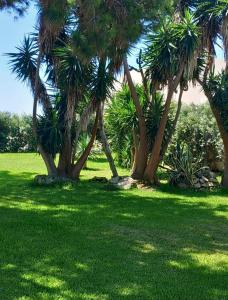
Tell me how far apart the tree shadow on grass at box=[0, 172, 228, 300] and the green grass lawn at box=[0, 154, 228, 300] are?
0.01m

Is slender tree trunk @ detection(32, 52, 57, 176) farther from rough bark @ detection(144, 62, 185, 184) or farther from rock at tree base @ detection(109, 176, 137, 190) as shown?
rough bark @ detection(144, 62, 185, 184)

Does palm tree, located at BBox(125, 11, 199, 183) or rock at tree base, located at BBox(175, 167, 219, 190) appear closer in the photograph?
palm tree, located at BBox(125, 11, 199, 183)

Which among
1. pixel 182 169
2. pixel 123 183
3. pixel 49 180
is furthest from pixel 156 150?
pixel 49 180

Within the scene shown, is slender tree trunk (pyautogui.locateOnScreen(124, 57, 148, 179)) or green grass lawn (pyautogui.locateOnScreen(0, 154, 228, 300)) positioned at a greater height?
slender tree trunk (pyautogui.locateOnScreen(124, 57, 148, 179))

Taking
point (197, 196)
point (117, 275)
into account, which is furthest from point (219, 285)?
point (197, 196)

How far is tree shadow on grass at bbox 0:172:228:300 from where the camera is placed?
4.89 metres

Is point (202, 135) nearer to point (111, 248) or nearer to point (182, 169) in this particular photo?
point (182, 169)

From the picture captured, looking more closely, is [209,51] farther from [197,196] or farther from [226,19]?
[197,196]

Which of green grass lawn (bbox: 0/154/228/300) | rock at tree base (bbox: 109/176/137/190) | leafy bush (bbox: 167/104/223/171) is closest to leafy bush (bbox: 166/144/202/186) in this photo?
rock at tree base (bbox: 109/176/137/190)

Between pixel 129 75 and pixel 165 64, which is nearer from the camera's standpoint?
pixel 165 64

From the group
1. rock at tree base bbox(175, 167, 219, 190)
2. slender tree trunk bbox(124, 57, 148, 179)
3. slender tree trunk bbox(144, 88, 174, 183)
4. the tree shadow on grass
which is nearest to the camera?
the tree shadow on grass

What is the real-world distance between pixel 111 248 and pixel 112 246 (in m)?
0.13

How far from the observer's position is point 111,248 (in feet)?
21.6

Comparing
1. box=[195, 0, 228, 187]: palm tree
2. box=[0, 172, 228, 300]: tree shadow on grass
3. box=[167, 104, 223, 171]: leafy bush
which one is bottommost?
box=[0, 172, 228, 300]: tree shadow on grass
